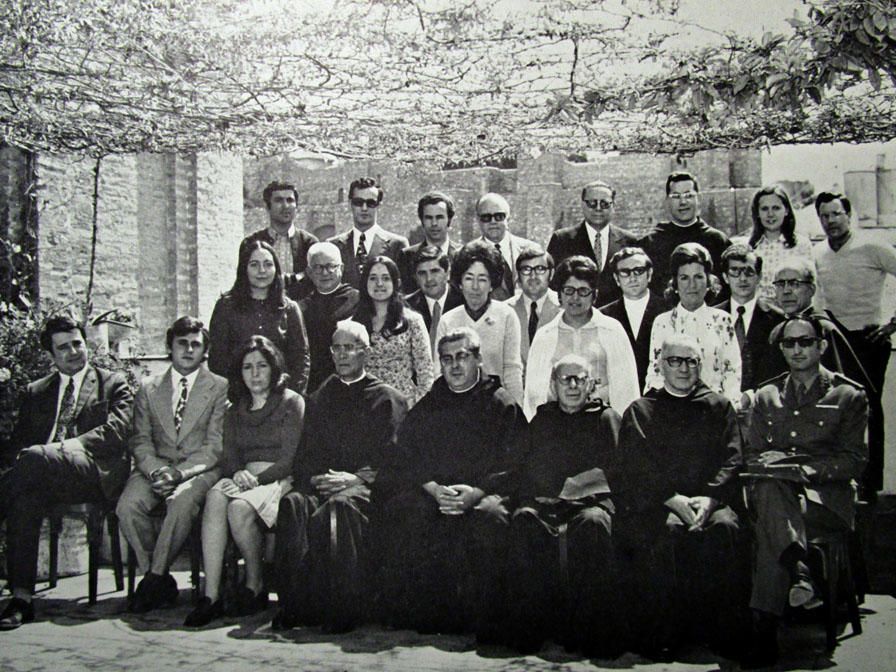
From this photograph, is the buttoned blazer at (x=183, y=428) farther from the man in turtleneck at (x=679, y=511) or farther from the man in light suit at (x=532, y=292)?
the man in turtleneck at (x=679, y=511)

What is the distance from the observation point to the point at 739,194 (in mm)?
5293

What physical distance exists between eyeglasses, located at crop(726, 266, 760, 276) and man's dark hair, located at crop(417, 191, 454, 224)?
62.0 inches

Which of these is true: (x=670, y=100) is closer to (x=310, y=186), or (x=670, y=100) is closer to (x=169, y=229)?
(x=310, y=186)

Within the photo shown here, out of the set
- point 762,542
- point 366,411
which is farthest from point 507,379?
point 762,542

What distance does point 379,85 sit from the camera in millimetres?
5926

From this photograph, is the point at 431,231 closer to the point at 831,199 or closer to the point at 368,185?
the point at 368,185

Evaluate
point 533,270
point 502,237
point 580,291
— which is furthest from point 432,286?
point 580,291

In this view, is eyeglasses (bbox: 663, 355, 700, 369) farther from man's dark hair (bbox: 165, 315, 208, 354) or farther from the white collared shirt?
the white collared shirt

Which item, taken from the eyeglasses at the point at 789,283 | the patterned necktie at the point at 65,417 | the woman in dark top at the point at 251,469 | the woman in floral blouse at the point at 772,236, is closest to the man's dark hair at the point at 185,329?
the woman in dark top at the point at 251,469

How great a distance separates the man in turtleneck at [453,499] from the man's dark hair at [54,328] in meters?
2.12

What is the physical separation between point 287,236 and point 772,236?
2.74 meters

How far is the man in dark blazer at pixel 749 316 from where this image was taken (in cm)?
499

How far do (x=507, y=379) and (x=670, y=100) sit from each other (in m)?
1.69

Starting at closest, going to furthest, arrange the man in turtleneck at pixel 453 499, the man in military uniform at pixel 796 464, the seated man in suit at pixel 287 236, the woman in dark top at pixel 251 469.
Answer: the man in military uniform at pixel 796 464, the man in turtleneck at pixel 453 499, the woman in dark top at pixel 251 469, the seated man in suit at pixel 287 236
